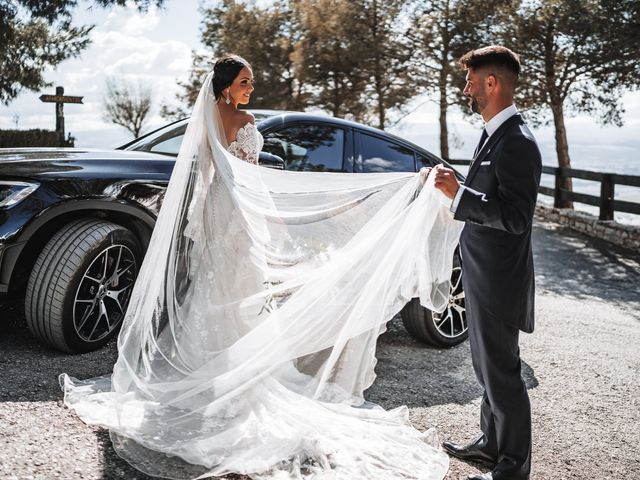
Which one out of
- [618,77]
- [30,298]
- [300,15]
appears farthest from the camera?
[300,15]

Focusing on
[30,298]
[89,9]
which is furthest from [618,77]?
[30,298]

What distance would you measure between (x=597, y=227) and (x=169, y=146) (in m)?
10.8

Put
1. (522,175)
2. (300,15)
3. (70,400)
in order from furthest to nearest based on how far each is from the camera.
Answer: (300,15)
(70,400)
(522,175)

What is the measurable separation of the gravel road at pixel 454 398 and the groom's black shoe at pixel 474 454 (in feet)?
0.19

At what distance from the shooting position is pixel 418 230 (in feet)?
12.3

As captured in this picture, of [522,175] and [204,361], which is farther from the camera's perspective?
[204,361]

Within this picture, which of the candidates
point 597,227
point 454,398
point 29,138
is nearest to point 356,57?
point 29,138

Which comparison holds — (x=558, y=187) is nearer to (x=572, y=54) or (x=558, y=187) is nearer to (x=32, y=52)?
(x=572, y=54)

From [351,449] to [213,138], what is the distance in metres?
1.86

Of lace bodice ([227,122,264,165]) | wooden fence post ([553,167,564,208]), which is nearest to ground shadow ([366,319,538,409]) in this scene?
lace bodice ([227,122,264,165])

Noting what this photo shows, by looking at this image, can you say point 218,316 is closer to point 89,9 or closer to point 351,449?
point 351,449

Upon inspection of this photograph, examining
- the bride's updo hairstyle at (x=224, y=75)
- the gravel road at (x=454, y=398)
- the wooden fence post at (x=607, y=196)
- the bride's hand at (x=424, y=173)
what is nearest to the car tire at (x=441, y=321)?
the gravel road at (x=454, y=398)

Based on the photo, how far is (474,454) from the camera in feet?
11.2

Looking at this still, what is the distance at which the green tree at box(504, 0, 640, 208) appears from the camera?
46.8ft
